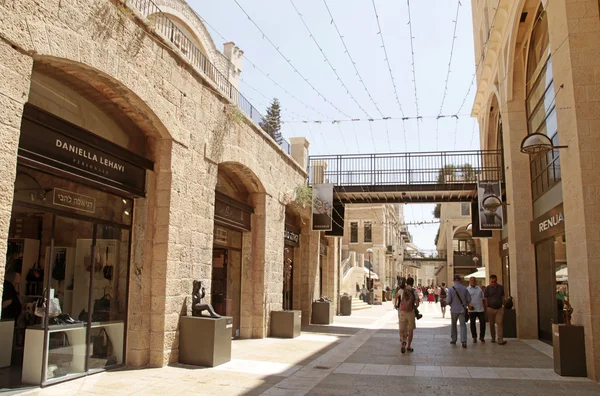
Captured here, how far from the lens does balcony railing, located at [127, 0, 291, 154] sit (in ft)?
28.2

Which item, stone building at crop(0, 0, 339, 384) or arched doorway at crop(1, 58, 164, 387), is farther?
arched doorway at crop(1, 58, 164, 387)

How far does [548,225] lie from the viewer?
468 inches

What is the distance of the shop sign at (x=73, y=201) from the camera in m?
7.07

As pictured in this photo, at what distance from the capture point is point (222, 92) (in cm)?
1095

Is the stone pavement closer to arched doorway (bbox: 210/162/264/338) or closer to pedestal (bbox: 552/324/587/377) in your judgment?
pedestal (bbox: 552/324/587/377)

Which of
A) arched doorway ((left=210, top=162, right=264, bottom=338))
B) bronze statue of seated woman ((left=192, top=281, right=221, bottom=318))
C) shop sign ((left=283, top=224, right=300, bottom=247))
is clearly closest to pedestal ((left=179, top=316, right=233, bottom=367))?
bronze statue of seated woman ((left=192, top=281, right=221, bottom=318))

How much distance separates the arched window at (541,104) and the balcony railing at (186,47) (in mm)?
7225

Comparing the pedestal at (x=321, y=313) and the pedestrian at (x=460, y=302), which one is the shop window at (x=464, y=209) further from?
the pedestrian at (x=460, y=302)

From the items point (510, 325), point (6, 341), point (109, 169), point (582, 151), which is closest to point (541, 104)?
point (582, 151)

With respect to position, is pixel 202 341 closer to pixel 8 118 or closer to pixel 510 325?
pixel 8 118

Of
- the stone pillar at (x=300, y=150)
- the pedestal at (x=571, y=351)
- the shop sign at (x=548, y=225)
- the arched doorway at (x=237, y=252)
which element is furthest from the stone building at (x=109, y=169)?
the shop sign at (x=548, y=225)

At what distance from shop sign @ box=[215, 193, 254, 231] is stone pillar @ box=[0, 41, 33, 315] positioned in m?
5.70

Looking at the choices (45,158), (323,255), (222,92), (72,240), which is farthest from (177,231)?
(323,255)

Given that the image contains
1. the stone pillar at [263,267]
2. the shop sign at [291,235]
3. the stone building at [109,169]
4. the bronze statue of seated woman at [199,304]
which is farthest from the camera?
the shop sign at [291,235]
